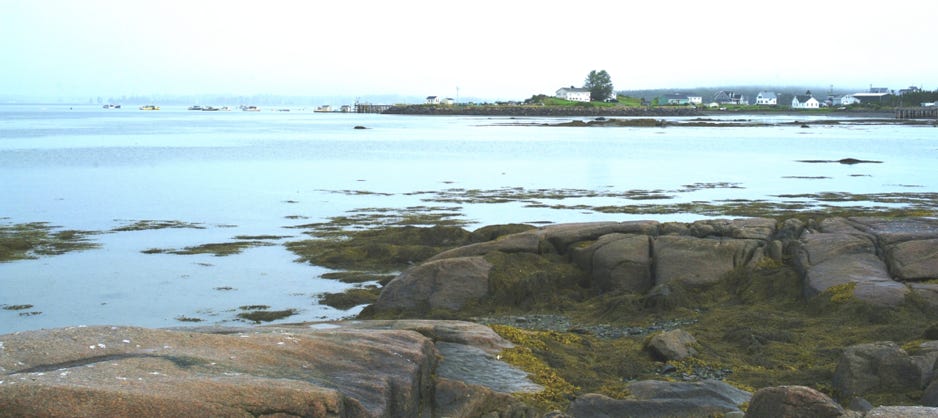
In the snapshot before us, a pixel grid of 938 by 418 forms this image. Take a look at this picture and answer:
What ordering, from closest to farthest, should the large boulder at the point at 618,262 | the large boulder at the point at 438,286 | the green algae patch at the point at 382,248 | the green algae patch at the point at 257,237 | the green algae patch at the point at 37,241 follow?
1. the large boulder at the point at 438,286
2. the large boulder at the point at 618,262
3. the green algae patch at the point at 382,248
4. the green algae patch at the point at 37,241
5. the green algae patch at the point at 257,237

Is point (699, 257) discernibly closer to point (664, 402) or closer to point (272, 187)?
point (664, 402)

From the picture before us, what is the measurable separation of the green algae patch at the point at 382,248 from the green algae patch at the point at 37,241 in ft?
19.2

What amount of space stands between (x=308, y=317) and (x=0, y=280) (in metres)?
8.01

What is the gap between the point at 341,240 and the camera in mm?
24031

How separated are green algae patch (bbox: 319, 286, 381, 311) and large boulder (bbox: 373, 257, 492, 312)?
73 centimetres

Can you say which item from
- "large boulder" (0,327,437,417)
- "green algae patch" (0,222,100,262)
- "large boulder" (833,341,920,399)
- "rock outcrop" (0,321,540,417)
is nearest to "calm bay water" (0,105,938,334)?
"green algae patch" (0,222,100,262)

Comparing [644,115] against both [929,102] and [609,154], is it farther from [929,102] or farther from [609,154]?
[609,154]

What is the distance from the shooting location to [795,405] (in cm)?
779

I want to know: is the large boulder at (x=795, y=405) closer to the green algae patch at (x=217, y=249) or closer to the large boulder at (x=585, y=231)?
the large boulder at (x=585, y=231)

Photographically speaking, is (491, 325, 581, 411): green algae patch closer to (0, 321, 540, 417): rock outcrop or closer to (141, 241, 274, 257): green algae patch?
(0, 321, 540, 417): rock outcrop

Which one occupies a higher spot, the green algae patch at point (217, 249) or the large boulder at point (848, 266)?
the large boulder at point (848, 266)

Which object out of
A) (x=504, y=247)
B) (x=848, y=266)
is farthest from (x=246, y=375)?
(x=848, y=266)

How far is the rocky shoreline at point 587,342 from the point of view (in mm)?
7641

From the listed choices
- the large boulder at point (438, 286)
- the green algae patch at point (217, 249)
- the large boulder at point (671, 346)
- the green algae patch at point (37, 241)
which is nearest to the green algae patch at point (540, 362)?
the large boulder at point (671, 346)
